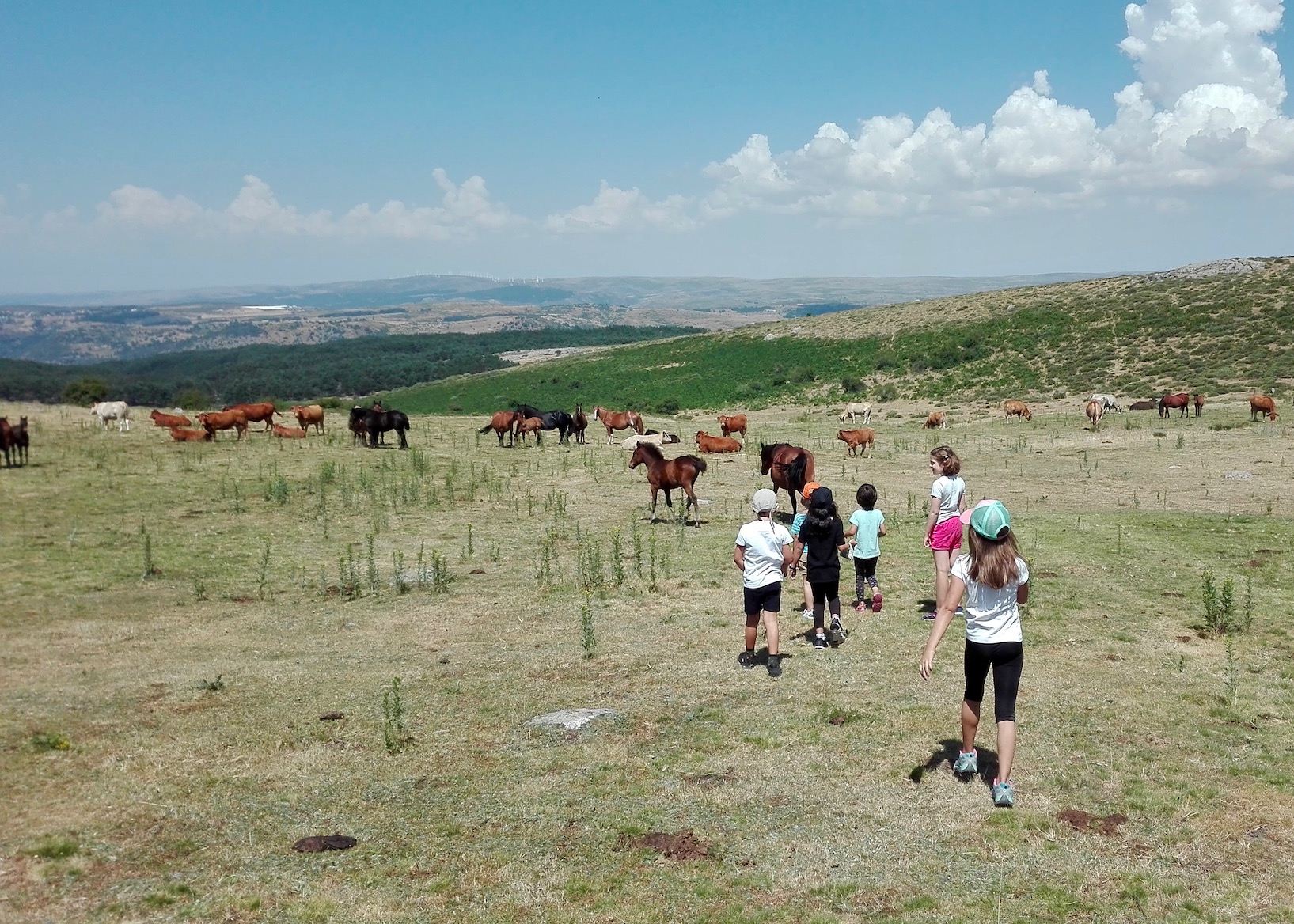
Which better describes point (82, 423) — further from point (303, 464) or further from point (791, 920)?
point (791, 920)

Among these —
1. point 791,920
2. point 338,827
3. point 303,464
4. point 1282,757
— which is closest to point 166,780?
point 338,827

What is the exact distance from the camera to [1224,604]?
1095 cm

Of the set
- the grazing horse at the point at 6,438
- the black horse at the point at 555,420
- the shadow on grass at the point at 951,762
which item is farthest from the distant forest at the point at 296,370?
the shadow on grass at the point at 951,762

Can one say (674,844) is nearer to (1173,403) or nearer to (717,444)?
(717,444)

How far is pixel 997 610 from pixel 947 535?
3.85 m

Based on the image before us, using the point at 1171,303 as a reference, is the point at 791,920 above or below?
below

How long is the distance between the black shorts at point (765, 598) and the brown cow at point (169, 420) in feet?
93.7

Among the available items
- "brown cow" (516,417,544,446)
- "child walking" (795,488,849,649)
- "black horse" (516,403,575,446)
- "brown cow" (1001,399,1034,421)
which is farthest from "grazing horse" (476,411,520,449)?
"child walking" (795,488,849,649)

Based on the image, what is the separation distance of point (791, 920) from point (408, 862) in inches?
109

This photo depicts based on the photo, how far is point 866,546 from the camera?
1229 centimetres

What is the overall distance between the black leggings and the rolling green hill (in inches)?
1665

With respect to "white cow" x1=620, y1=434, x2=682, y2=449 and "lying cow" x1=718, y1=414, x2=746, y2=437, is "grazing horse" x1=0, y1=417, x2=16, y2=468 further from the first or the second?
"lying cow" x1=718, y1=414, x2=746, y2=437

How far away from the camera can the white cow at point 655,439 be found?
1316 inches

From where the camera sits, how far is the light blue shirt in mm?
12219
